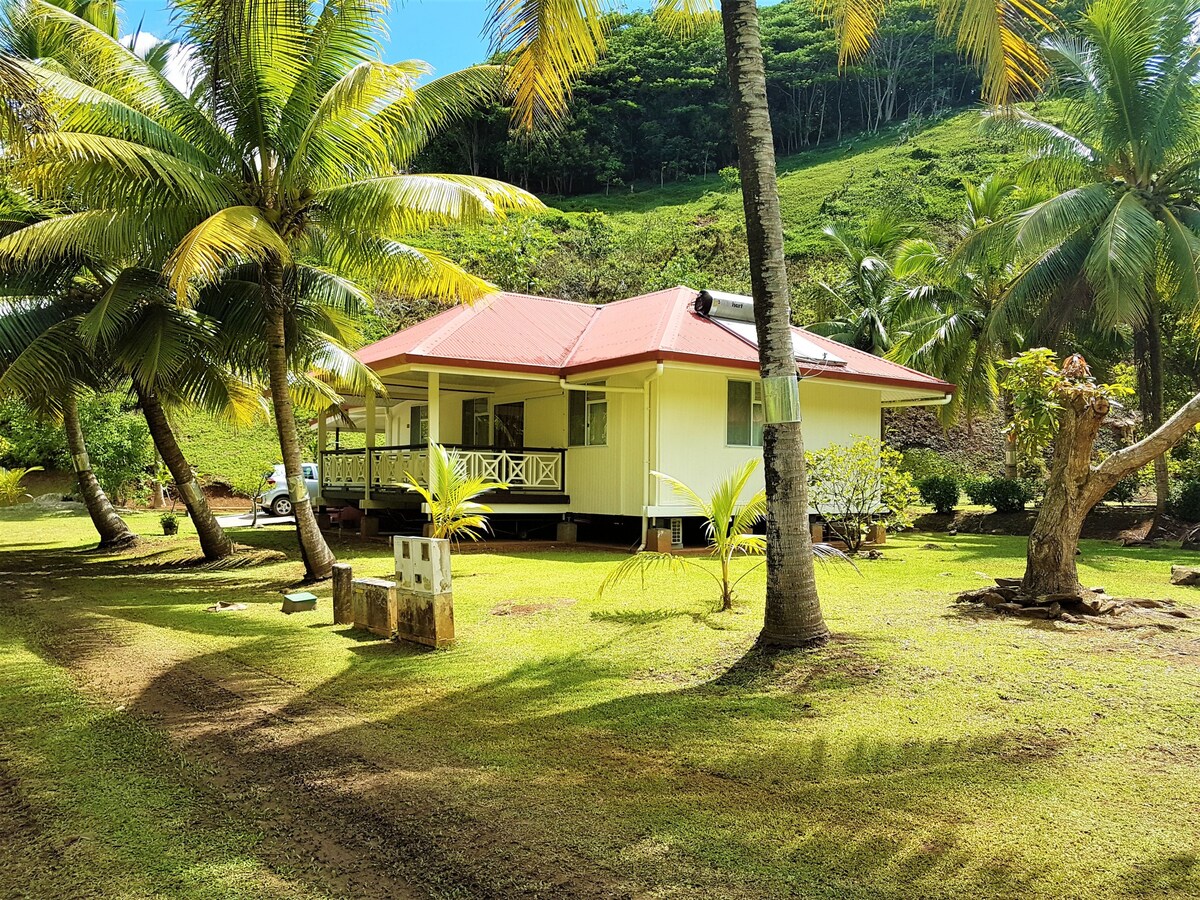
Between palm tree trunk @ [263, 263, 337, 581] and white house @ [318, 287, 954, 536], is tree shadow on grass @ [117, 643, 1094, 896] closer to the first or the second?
palm tree trunk @ [263, 263, 337, 581]

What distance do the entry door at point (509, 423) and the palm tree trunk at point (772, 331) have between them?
13725 millimetres

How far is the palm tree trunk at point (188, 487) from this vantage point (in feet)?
52.0

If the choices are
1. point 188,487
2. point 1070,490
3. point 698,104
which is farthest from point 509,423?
point 698,104

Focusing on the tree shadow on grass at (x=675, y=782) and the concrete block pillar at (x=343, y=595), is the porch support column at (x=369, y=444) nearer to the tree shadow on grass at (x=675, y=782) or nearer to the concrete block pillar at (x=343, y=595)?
the concrete block pillar at (x=343, y=595)

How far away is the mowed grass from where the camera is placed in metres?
3.96

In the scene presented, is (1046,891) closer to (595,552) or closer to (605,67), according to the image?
(595,552)

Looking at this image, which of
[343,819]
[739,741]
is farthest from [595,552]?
[343,819]

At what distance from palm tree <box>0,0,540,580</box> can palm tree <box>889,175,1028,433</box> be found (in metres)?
14.3

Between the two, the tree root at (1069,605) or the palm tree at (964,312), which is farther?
the palm tree at (964,312)

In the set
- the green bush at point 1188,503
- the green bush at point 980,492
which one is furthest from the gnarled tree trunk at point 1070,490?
the green bush at point 980,492

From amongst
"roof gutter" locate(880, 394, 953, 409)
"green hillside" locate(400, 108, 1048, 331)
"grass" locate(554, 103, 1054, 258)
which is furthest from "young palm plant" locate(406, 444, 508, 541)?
"grass" locate(554, 103, 1054, 258)

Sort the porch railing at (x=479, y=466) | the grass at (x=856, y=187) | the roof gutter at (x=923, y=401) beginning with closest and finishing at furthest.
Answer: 1. the porch railing at (x=479, y=466)
2. the roof gutter at (x=923, y=401)
3. the grass at (x=856, y=187)

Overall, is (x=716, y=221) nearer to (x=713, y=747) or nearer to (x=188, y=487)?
(x=188, y=487)

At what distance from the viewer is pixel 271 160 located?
1245 centimetres
